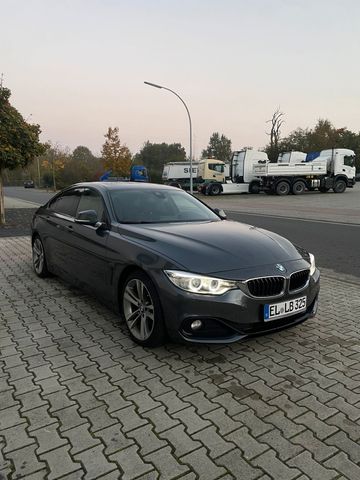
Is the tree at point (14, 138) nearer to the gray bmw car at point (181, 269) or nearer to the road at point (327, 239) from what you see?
the gray bmw car at point (181, 269)

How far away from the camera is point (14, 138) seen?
35.8 feet

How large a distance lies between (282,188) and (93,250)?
89.8ft

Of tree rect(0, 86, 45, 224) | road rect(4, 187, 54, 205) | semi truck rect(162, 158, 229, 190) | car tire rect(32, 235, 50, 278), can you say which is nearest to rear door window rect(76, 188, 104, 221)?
car tire rect(32, 235, 50, 278)

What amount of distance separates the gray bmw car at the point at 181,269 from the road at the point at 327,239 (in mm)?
3437

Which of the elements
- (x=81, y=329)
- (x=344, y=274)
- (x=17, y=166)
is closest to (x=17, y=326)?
(x=81, y=329)

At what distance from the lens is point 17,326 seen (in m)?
3.96

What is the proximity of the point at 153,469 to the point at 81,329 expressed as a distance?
6.77 ft

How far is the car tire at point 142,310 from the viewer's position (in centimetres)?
317

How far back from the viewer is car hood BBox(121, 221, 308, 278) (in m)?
3.09

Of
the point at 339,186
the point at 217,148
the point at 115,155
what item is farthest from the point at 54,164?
the point at 217,148

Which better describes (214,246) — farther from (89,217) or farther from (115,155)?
(115,155)

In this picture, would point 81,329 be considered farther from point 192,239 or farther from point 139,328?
point 192,239

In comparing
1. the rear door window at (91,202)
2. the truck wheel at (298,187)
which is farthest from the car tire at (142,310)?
the truck wheel at (298,187)

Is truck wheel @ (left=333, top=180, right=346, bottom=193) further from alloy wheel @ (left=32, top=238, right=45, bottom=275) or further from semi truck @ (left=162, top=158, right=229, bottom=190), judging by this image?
alloy wheel @ (left=32, top=238, right=45, bottom=275)
